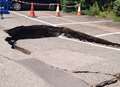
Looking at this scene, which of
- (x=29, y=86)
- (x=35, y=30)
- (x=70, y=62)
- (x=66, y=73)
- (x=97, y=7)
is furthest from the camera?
(x=97, y=7)

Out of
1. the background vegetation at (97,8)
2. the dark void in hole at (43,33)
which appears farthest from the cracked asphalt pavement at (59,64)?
the background vegetation at (97,8)

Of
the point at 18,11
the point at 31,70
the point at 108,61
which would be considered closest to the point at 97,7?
the point at 18,11

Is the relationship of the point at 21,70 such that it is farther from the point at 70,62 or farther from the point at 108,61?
the point at 108,61

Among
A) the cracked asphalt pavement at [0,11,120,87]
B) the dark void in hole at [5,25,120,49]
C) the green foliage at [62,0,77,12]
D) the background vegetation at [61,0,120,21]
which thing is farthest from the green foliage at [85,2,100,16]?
the cracked asphalt pavement at [0,11,120,87]

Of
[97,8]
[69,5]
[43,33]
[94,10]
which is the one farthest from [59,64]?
[69,5]

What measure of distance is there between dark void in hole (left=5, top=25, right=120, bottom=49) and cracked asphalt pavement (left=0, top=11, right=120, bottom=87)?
18.0 inches

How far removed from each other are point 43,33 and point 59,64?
4.79 m

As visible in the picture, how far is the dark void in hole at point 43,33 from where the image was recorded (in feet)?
37.4

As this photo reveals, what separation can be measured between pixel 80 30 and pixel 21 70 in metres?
6.55

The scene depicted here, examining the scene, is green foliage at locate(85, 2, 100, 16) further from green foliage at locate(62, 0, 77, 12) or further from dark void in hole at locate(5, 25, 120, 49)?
dark void in hole at locate(5, 25, 120, 49)

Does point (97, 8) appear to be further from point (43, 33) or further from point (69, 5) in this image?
point (43, 33)

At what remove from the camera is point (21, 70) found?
24.7ft

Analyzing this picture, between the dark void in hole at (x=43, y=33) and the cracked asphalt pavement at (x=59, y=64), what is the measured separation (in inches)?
18.0

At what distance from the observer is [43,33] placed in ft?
41.8
